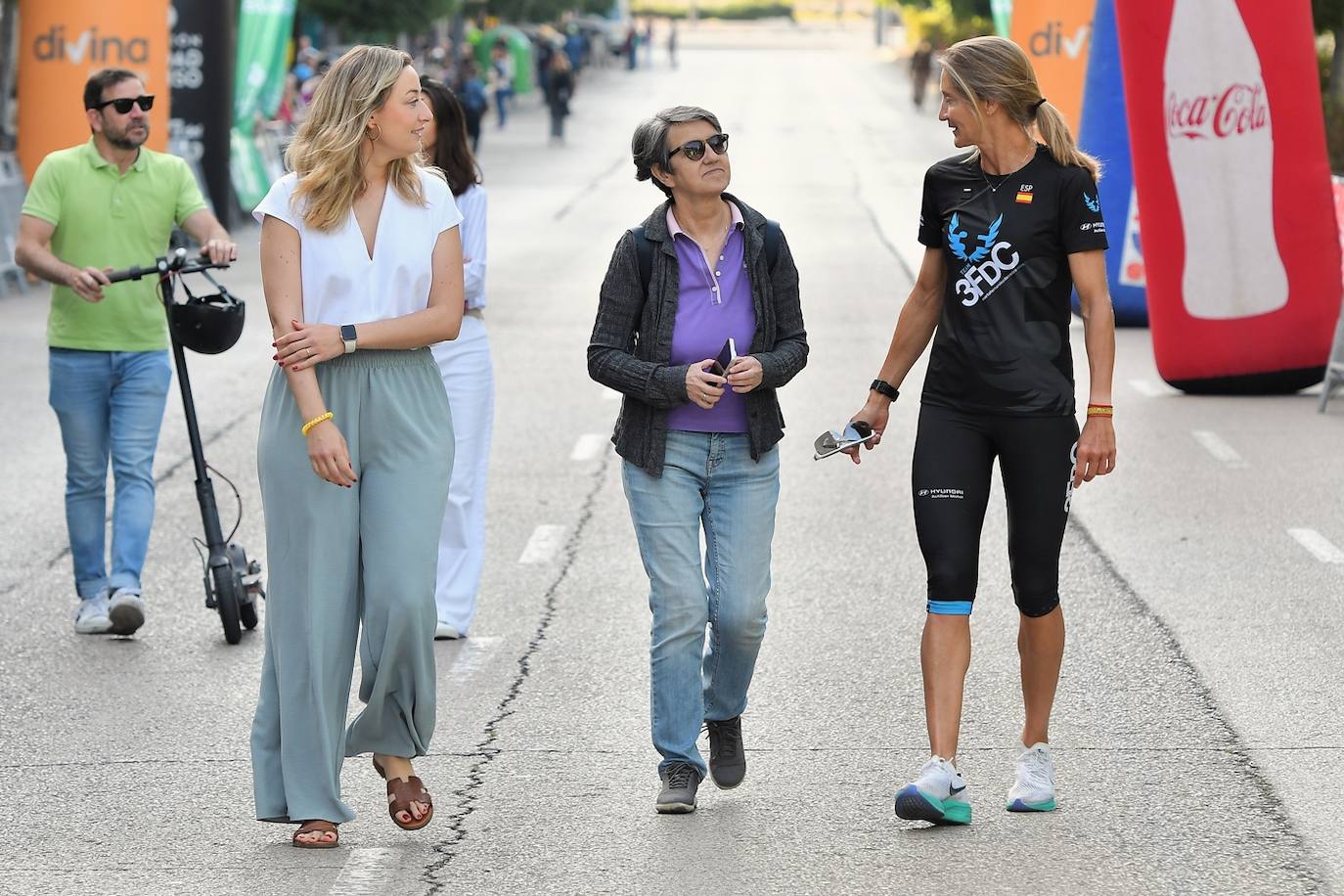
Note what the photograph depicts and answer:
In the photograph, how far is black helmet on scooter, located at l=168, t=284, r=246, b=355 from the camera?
6.75 metres

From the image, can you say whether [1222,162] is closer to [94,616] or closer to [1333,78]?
[94,616]

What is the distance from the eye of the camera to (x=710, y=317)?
5199mm

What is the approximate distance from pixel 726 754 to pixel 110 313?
3.15m

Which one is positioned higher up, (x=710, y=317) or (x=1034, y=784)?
(x=710, y=317)

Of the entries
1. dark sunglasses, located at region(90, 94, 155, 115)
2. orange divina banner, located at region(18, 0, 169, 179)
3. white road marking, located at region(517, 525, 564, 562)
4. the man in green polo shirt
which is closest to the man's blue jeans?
the man in green polo shirt

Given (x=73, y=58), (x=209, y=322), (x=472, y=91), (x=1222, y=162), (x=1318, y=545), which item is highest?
(x=209, y=322)

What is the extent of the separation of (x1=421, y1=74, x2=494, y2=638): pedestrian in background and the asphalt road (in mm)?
201

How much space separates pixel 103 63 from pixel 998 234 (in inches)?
599

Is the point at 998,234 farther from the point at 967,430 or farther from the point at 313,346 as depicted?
the point at 313,346

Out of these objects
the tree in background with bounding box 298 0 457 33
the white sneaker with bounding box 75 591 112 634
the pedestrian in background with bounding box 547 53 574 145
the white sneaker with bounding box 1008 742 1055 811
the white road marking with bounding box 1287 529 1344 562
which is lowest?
the pedestrian in background with bounding box 547 53 574 145

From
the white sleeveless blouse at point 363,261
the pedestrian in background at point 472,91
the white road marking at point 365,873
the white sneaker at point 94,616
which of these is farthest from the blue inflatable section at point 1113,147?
the pedestrian in background at point 472,91

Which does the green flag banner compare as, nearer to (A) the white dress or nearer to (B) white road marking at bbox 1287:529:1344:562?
(B) white road marking at bbox 1287:529:1344:562

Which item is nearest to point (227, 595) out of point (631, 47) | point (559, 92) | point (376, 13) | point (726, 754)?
point (726, 754)

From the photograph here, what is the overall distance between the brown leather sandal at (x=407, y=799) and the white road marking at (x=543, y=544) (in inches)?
141
